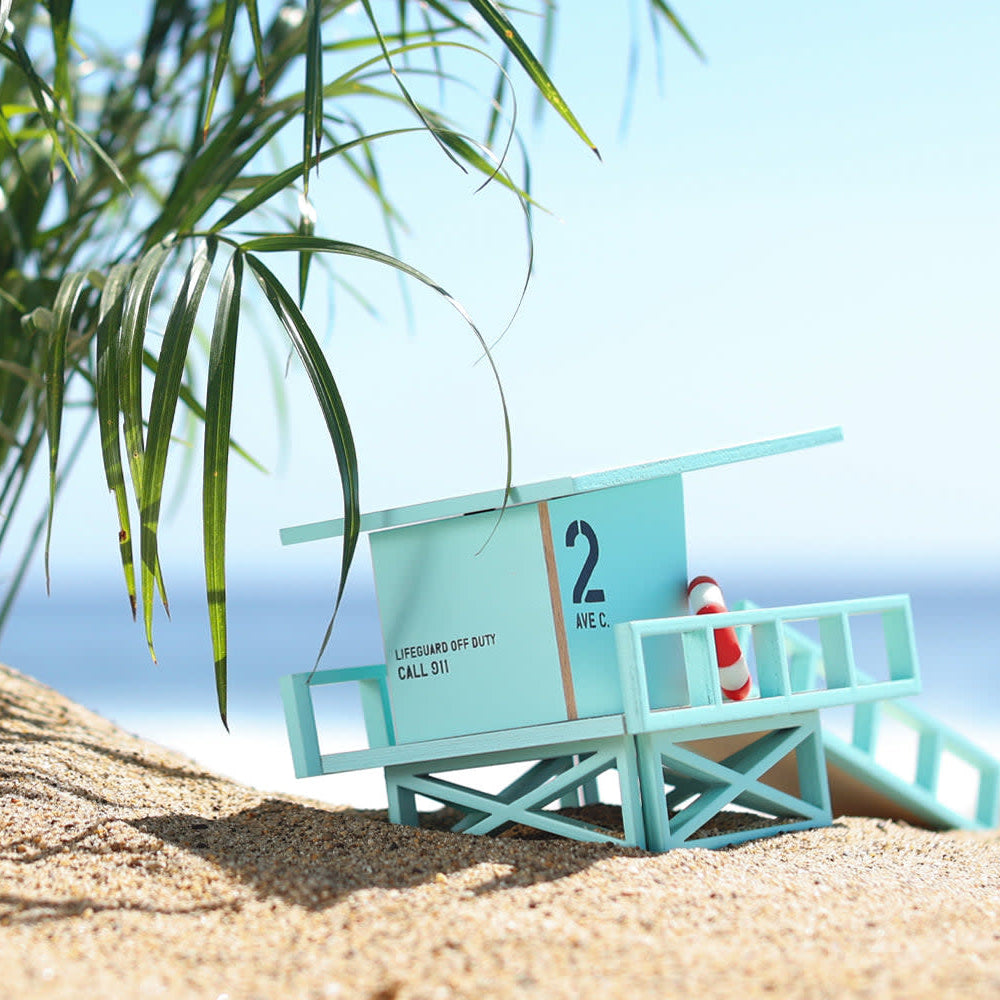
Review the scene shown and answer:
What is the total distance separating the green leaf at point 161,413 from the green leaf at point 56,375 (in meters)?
0.22

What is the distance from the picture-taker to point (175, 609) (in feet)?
97.7

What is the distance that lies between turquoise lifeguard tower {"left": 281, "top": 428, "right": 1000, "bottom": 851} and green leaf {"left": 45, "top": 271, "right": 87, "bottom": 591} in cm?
97

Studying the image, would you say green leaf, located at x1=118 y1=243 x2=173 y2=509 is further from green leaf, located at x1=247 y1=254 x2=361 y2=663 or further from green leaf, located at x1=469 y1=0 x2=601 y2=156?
green leaf, located at x1=469 y1=0 x2=601 y2=156

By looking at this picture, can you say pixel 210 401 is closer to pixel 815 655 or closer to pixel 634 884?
pixel 634 884

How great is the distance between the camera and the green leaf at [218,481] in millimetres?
2838

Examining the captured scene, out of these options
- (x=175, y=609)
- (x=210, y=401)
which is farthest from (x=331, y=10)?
(x=175, y=609)

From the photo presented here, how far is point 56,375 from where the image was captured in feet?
10.2

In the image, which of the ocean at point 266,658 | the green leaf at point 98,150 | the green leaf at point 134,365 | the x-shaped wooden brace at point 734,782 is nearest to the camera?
the green leaf at point 134,365

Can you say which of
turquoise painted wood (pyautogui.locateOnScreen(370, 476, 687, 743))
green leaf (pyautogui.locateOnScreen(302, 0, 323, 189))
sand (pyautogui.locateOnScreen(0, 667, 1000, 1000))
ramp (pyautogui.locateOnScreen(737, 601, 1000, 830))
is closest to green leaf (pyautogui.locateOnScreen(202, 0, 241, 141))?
green leaf (pyautogui.locateOnScreen(302, 0, 323, 189))

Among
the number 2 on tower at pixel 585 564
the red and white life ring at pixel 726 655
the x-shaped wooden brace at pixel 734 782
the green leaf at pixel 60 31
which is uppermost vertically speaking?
the green leaf at pixel 60 31

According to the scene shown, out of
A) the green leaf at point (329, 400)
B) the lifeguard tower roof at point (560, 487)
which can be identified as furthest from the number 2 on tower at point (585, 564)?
the green leaf at point (329, 400)

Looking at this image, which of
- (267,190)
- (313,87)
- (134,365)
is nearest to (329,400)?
(134,365)

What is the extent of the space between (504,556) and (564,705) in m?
0.49

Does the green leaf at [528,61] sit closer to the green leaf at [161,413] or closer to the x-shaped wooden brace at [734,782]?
the green leaf at [161,413]
